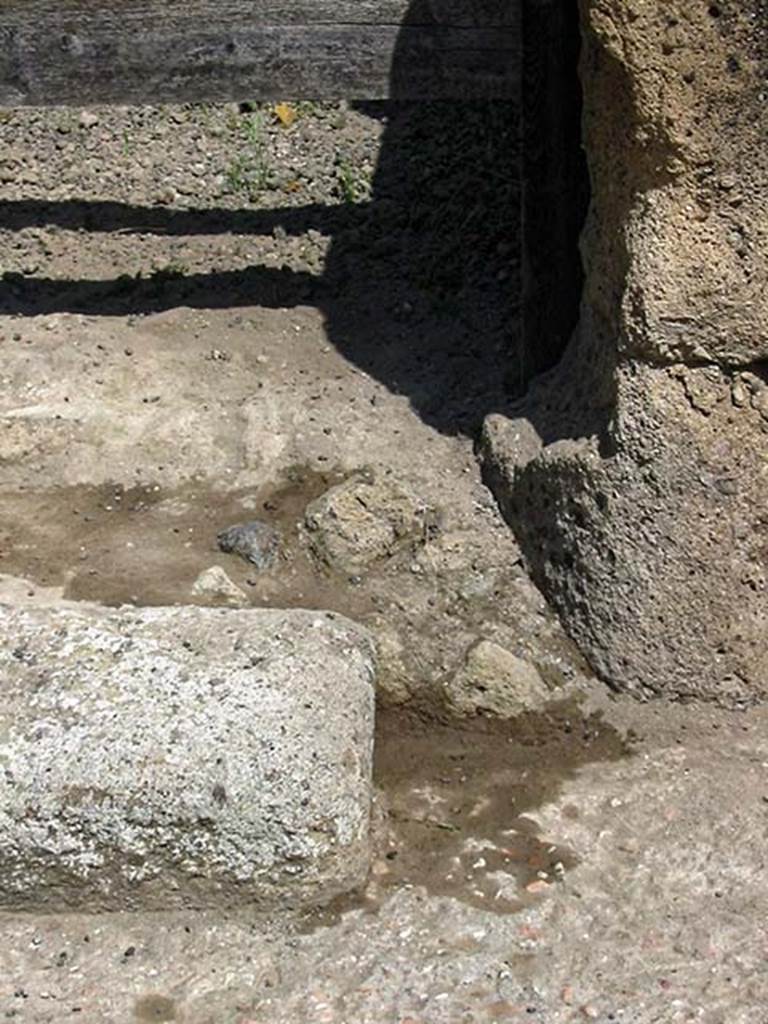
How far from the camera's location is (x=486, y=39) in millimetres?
4637

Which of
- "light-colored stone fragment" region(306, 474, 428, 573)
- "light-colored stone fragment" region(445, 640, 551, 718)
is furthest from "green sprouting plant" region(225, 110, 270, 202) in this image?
"light-colored stone fragment" region(445, 640, 551, 718)

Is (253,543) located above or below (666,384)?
below

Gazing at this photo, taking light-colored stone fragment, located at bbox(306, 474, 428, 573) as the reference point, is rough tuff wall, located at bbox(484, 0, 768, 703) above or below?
above

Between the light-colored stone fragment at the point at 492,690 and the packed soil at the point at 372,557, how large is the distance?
3 cm

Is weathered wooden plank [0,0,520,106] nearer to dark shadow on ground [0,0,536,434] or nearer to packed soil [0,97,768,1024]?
dark shadow on ground [0,0,536,434]

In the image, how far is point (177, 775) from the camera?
3543 mm

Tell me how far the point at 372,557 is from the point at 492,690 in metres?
0.43

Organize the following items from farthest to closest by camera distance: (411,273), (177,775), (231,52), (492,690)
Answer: (411,273) < (231,52) < (492,690) < (177,775)

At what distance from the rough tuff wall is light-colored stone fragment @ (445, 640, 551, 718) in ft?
0.60

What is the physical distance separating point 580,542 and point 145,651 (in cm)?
103

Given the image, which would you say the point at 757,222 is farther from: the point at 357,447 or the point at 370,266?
the point at 370,266

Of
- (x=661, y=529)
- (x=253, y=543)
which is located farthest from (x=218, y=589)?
(x=661, y=529)

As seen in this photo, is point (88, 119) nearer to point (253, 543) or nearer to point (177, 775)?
point (253, 543)

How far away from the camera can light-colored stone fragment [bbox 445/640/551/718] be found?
13.7ft
